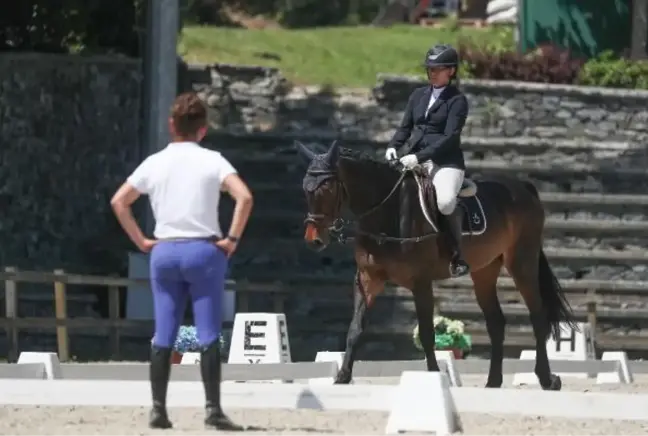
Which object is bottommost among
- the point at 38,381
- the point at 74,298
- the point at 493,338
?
the point at 74,298

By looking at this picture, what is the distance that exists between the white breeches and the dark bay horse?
100mm

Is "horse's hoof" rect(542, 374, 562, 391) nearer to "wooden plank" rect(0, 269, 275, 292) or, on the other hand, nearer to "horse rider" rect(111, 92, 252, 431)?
"horse rider" rect(111, 92, 252, 431)

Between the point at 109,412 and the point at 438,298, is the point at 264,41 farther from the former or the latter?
the point at 109,412

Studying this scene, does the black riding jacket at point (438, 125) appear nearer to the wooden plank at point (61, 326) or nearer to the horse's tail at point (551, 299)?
the horse's tail at point (551, 299)

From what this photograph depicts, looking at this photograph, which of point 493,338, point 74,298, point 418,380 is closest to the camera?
point 418,380

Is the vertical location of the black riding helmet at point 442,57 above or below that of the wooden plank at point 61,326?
above

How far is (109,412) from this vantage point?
33.8 ft

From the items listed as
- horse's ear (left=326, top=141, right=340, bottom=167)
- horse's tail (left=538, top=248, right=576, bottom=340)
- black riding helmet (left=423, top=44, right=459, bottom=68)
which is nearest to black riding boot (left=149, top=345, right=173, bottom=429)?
horse's ear (left=326, top=141, right=340, bottom=167)

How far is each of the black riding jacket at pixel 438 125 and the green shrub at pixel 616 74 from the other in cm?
1338

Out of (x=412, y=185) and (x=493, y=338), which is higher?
(x=412, y=185)

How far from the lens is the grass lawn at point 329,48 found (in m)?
29.7

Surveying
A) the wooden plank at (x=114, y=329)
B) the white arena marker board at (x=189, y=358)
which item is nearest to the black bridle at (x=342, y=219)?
the white arena marker board at (x=189, y=358)

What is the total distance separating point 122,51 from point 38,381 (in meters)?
15.0

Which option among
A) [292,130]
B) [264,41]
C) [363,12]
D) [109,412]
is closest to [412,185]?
[109,412]
